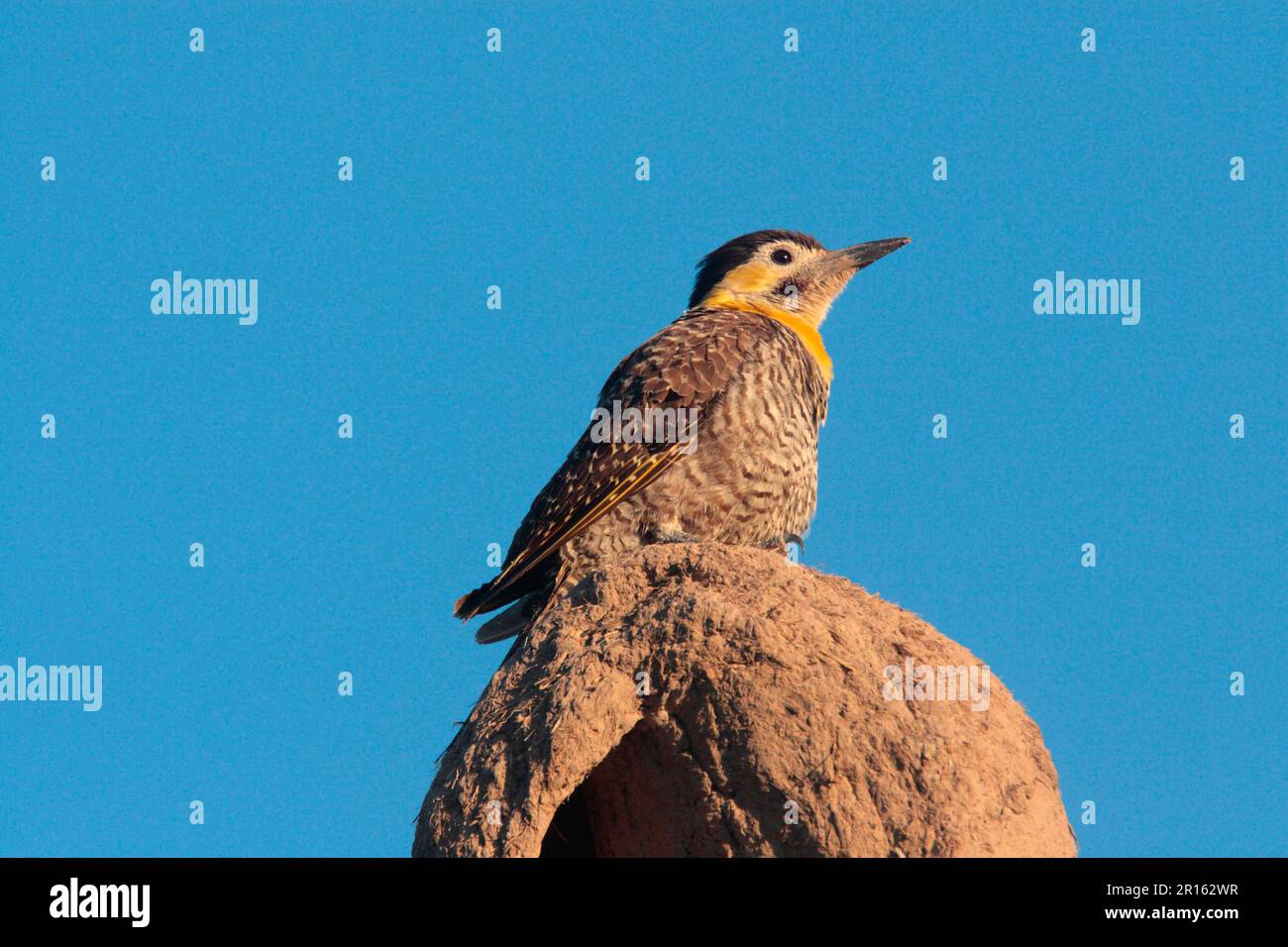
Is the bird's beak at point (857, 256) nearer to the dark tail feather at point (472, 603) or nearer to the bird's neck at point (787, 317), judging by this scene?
the bird's neck at point (787, 317)

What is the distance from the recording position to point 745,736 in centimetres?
805

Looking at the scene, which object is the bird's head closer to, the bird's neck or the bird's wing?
the bird's neck

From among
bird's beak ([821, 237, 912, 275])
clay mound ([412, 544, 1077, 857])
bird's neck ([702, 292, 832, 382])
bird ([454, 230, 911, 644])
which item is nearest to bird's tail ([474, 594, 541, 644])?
bird ([454, 230, 911, 644])

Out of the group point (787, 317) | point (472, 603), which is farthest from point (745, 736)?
point (787, 317)

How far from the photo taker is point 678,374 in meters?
10.3

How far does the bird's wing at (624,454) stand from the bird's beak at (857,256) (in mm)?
1375

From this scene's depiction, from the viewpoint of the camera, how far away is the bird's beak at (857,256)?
1198cm

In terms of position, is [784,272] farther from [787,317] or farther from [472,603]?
[472,603]

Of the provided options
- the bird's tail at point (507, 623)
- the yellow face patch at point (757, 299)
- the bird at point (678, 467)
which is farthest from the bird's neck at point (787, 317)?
the bird's tail at point (507, 623)

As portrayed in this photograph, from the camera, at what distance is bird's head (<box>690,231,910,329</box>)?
38.6ft

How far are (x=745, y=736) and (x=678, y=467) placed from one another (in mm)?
2480

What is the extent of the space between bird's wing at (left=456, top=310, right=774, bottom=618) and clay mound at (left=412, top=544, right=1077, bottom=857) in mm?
1063
